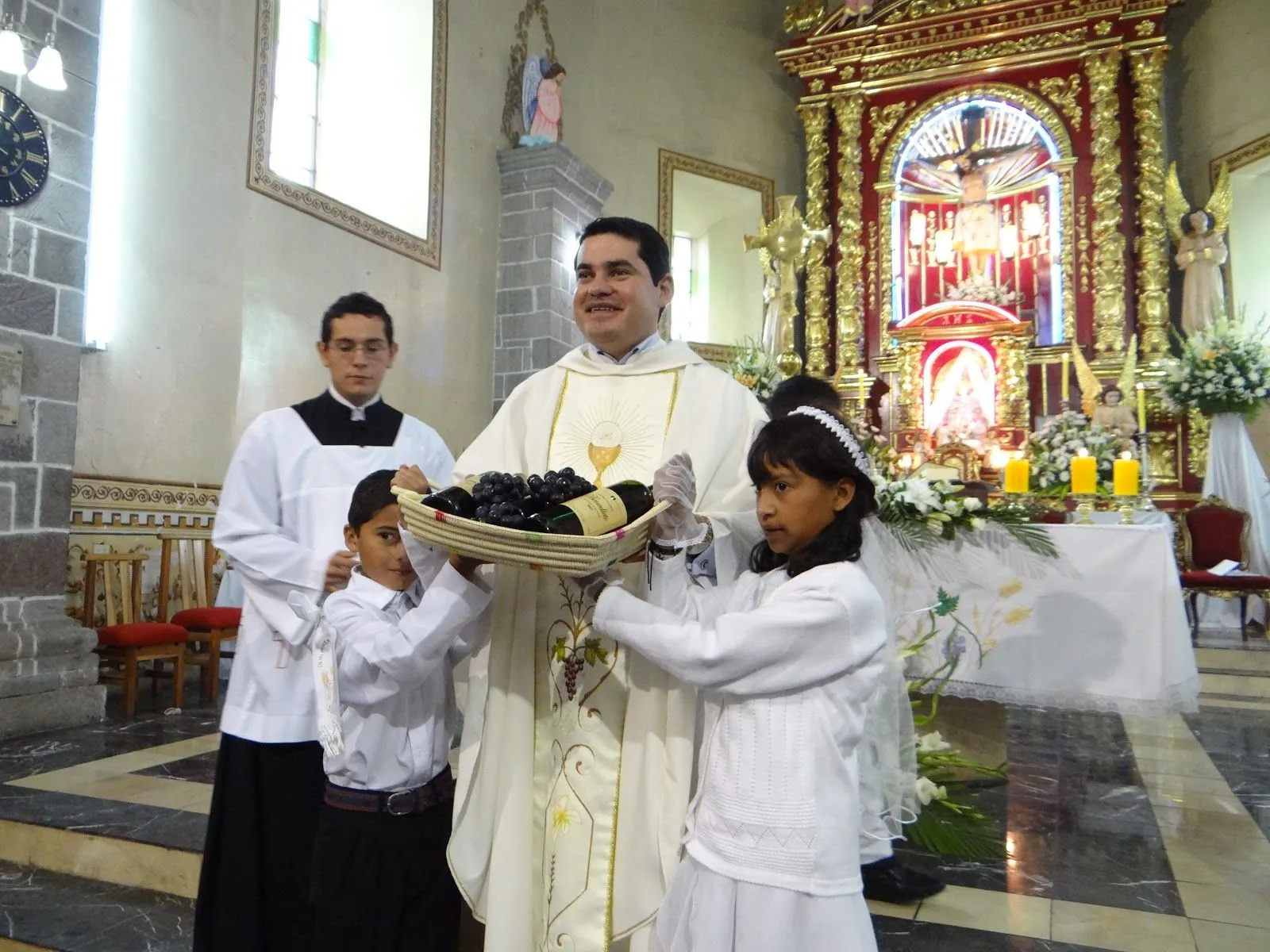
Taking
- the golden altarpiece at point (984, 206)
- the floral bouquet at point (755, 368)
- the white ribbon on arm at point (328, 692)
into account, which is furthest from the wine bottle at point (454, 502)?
the golden altarpiece at point (984, 206)

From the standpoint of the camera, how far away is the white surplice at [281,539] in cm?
221

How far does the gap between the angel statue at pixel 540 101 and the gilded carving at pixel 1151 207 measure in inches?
270

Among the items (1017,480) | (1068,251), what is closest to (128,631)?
(1017,480)

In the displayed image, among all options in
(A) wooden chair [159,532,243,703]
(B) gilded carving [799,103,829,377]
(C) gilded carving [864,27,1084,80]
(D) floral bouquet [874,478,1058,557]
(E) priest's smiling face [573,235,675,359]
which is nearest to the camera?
(E) priest's smiling face [573,235,675,359]

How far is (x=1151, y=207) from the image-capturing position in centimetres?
1134

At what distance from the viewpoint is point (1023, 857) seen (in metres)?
2.91

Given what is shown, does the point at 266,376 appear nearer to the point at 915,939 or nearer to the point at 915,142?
the point at 915,939

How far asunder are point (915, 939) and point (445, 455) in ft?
5.55

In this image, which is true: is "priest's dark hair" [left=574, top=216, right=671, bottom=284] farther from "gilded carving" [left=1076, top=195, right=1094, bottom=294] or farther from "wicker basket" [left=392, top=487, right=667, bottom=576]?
"gilded carving" [left=1076, top=195, right=1094, bottom=294]

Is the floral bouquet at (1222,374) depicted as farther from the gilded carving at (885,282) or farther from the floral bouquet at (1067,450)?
the gilded carving at (885,282)

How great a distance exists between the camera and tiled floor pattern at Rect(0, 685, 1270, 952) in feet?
7.95

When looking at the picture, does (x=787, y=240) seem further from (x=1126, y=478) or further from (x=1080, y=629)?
(x=1080, y=629)

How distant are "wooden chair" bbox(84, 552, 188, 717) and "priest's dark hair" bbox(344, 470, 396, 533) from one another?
3.46m

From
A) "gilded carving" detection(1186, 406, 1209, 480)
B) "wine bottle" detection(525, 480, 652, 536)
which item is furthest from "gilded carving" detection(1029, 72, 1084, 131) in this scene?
"wine bottle" detection(525, 480, 652, 536)
